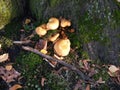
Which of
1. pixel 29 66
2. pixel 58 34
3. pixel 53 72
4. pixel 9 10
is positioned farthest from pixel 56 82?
pixel 9 10

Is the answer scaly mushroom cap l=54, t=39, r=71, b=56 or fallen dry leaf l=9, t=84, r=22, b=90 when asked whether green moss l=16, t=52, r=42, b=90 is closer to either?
fallen dry leaf l=9, t=84, r=22, b=90

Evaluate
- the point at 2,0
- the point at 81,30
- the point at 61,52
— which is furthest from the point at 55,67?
the point at 2,0

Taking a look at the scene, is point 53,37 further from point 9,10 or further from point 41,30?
point 9,10

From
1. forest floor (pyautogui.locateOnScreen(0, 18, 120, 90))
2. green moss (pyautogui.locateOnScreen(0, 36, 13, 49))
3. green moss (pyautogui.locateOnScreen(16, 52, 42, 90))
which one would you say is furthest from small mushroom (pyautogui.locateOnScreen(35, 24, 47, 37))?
green moss (pyautogui.locateOnScreen(0, 36, 13, 49))

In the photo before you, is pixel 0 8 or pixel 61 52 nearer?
pixel 61 52

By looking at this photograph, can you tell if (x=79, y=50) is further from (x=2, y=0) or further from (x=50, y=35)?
(x=2, y=0)

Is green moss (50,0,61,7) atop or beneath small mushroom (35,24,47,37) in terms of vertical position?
atop
